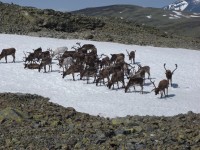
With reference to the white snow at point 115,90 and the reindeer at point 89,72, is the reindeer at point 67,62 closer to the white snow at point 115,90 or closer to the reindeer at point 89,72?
the white snow at point 115,90

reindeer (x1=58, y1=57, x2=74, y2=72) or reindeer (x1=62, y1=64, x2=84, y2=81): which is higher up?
reindeer (x1=58, y1=57, x2=74, y2=72)

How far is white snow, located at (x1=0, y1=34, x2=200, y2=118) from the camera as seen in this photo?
1930cm

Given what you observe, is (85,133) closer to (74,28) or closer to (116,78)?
(116,78)

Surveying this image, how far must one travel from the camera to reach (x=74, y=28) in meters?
45.4

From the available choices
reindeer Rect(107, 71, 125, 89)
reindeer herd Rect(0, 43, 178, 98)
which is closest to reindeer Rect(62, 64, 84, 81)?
reindeer herd Rect(0, 43, 178, 98)

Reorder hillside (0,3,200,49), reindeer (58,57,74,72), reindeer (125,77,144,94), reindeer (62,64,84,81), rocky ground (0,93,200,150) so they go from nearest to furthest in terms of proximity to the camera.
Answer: rocky ground (0,93,200,150), reindeer (125,77,144,94), reindeer (62,64,84,81), reindeer (58,57,74,72), hillside (0,3,200,49)

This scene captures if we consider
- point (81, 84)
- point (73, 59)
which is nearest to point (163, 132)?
point (81, 84)

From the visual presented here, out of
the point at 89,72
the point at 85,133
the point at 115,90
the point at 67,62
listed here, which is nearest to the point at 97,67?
the point at 89,72

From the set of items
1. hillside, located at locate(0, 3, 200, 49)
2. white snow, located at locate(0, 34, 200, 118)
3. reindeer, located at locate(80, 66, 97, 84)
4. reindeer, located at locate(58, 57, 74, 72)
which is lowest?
white snow, located at locate(0, 34, 200, 118)

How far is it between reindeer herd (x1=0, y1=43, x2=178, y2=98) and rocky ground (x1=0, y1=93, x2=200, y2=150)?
6.99m

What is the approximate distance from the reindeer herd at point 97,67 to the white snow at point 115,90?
14.6 inches

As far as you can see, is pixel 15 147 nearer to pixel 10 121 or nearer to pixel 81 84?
pixel 10 121

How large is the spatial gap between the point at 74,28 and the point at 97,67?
20.2 metres

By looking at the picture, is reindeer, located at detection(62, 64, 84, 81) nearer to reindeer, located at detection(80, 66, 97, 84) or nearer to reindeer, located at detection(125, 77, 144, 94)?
reindeer, located at detection(80, 66, 97, 84)
